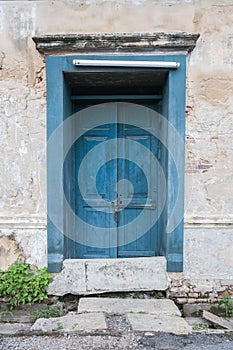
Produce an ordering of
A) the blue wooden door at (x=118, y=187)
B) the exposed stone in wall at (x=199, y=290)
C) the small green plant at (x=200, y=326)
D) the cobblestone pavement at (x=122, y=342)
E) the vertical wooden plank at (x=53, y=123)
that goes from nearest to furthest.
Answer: the cobblestone pavement at (x=122, y=342)
the small green plant at (x=200, y=326)
the vertical wooden plank at (x=53, y=123)
the exposed stone in wall at (x=199, y=290)
the blue wooden door at (x=118, y=187)

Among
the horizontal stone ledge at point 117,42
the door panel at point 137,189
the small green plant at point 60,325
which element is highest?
the horizontal stone ledge at point 117,42

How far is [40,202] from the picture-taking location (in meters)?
3.99

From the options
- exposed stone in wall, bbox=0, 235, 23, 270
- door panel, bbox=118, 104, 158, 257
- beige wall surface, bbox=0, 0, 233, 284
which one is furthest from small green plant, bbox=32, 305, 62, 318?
door panel, bbox=118, 104, 158, 257

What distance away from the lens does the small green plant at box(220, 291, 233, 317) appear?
3.82m

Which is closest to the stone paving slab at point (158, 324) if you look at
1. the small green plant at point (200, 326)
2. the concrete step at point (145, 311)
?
the concrete step at point (145, 311)

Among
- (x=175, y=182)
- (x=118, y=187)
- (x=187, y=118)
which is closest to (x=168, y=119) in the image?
(x=187, y=118)

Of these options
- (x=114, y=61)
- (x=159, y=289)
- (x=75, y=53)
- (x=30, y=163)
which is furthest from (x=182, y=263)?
(x=75, y=53)

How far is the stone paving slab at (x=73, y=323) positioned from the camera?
325cm

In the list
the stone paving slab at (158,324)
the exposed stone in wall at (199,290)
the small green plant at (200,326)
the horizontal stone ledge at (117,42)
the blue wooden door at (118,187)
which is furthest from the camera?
the blue wooden door at (118,187)

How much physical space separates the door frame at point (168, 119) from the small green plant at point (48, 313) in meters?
0.45

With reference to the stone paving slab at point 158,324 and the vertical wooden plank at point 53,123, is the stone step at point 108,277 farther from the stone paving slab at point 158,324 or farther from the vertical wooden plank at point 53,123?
the stone paving slab at point 158,324

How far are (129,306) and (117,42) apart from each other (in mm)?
3096

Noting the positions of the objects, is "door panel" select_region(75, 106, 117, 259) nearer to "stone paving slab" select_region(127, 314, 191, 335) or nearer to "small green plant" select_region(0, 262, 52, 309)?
"small green plant" select_region(0, 262, 52, 309)

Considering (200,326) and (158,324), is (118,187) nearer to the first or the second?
(158,324)
